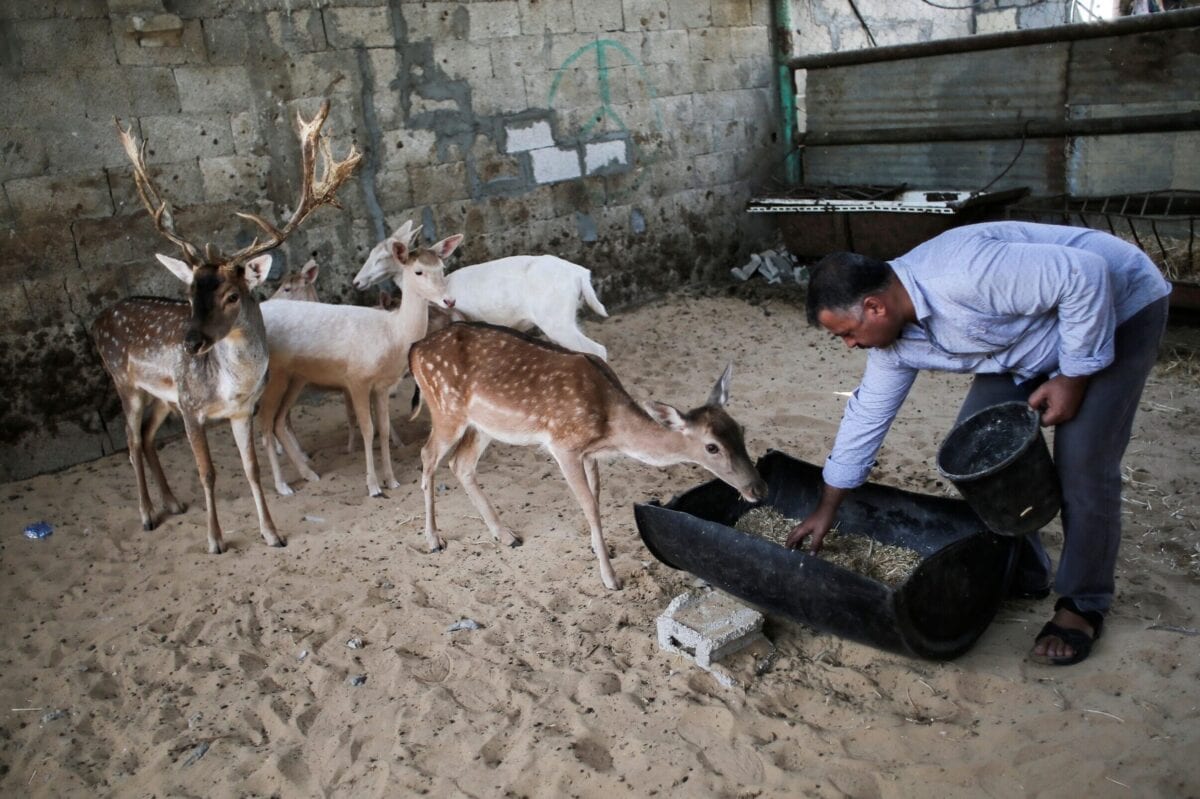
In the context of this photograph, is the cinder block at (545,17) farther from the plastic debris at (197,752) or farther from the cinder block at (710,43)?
the plastic debris at (197,752)

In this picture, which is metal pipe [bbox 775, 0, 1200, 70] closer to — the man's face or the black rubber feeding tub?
the black rubber feeding tub

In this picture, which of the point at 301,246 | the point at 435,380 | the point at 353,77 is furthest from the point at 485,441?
the point at 353,77

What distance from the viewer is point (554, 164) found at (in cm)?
836

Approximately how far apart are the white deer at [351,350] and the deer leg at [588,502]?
1.56 meters

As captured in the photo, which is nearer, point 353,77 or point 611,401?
point 611,401

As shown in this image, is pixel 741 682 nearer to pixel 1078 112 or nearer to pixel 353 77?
pixel 353 77

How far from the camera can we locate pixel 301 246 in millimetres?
7125

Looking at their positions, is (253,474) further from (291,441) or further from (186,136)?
(186,136)

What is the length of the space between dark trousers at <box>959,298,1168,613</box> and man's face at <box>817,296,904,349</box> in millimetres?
693

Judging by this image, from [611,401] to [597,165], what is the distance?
4.53 m

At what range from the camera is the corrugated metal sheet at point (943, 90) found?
8094 mm

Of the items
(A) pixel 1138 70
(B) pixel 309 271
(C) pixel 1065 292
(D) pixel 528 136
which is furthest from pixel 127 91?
(A) pixel 1138 70

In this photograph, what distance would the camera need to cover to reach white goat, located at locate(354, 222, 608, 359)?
22.7 ft

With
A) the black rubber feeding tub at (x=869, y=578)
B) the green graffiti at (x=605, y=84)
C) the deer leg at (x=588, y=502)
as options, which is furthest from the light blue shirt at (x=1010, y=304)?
the green graffiti at (x=605, y=84)
